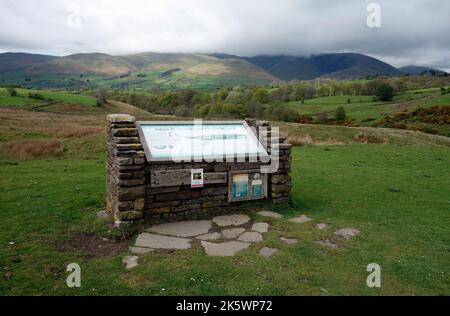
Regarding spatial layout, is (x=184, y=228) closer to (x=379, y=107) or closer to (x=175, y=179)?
(x=175, y=179)

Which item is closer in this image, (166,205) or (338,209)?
(166,205)

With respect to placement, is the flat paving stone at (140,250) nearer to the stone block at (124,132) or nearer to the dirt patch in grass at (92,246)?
the dirt patch in grass at (92,246)

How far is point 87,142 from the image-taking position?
923 inches

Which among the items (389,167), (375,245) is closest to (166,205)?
(375,245)

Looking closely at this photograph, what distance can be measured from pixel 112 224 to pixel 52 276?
104 inches

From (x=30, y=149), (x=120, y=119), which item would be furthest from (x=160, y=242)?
(x=30, y=149)

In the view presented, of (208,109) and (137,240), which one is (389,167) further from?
(208,109)

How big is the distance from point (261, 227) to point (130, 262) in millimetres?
3305

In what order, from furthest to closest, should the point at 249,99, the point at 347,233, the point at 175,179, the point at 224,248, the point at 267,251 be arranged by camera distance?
the point at 249,99
the point at 175,179
the point at 347,233
the point at 224,248
the point at 267,251

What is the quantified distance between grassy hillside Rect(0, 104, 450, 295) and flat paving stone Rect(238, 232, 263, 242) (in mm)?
216

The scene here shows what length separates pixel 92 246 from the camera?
776 centimetres

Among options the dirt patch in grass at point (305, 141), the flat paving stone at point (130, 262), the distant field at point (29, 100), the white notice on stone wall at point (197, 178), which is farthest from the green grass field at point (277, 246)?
the distant field at point (29, 100)

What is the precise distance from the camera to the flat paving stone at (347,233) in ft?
26.7
